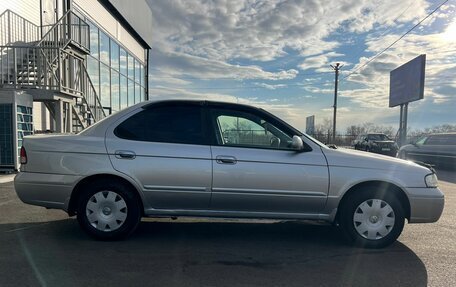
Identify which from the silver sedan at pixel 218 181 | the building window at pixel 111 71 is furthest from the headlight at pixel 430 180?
the building window at pixel 111 71

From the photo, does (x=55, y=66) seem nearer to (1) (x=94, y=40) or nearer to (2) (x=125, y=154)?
(1) (x=94, y=40)

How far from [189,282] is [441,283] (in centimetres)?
242

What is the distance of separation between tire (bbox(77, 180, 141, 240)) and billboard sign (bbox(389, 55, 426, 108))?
2963 cm

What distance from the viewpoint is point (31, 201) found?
4848mm

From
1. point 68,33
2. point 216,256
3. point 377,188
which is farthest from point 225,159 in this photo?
point 68,33

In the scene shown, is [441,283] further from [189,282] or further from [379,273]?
[189,282]

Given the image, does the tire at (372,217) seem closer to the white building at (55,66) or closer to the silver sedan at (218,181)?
the silver sedan at (218,181)

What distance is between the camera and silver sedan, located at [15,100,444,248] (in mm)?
4715

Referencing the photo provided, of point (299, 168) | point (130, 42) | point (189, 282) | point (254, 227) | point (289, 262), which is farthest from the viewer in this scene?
point (130, 42)

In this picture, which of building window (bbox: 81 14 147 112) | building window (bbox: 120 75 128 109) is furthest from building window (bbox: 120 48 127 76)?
building window (bbox: 120 75 128 109)

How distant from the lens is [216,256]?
14.3 feet

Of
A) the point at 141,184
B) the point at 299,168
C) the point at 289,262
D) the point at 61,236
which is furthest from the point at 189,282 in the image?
the point at 61,236

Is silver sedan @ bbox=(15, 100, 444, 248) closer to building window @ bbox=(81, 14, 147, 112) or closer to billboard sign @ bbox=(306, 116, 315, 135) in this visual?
building window @ bbox=(81, 14, 147, 112)

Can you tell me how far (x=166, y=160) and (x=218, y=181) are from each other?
680 millimetres
